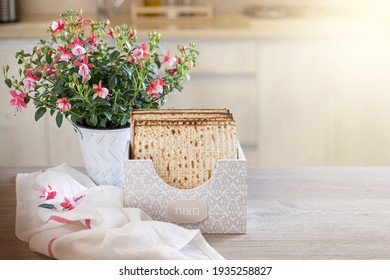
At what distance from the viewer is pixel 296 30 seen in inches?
114

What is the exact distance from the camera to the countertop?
9.30 feet

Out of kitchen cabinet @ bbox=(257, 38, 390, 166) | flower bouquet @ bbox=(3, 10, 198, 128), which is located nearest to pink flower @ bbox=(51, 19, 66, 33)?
flower bouquet @ bbox=(3, 10, 198, 128)

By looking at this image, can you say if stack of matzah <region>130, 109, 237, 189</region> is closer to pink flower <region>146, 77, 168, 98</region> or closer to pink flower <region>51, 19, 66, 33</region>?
pink flower <region>146, 77, 168, 98</region>

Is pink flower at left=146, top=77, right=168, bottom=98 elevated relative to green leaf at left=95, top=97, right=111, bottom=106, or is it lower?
elevated

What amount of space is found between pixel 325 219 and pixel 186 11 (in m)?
2.24

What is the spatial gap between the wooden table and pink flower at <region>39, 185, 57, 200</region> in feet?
0.20

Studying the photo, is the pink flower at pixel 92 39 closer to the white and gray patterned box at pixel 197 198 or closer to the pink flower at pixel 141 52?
the pink flower at pixel 141 52

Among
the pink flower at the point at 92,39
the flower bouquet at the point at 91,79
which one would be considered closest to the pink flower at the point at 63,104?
the flower bouquet at the point at 91,79

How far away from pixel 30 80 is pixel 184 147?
0.32 m

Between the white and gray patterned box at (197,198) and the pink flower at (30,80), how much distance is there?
0.81ft

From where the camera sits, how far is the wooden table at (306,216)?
1.04 m

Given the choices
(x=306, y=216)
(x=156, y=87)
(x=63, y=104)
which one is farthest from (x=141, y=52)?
(x=306, y=216)

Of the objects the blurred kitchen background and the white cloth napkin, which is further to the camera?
the blurred kitchen background

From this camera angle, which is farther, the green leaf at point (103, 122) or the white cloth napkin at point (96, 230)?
the green leaf at point (103, 122)
